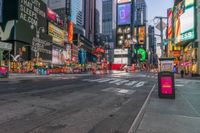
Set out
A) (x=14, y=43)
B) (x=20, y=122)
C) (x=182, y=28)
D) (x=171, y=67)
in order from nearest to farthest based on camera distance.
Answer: (x=20, y=122) < (x=171, y=67) < (x=182, y=28) < (x=14, y=43)

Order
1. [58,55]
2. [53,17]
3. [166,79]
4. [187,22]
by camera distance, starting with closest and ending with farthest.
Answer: [166,79]
[187,22]
[53,17]
[58,55]

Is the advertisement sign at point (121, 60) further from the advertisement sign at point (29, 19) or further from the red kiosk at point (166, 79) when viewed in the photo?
the red kiosk at point (166, 79)

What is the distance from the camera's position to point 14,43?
180 feet

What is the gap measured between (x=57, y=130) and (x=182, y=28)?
52.1m

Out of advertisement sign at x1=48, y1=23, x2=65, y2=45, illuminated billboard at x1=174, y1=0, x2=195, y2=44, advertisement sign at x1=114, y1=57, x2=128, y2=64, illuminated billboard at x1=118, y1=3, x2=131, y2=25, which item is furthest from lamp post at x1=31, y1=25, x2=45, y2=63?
advertisement sign at x1=114, y1=57, x2=128, y2=64

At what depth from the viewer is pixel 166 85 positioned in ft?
31.2

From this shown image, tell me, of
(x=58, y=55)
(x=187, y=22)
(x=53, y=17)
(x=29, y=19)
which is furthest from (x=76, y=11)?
(x=187, y=22)

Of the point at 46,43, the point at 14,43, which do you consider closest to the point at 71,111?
the point at 14,43

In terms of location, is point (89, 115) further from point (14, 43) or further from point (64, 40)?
point (64, 40)

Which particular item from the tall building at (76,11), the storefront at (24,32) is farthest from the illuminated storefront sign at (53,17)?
the tall building at (76,11)

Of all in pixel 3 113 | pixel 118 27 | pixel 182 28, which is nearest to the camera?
pixel 3 113

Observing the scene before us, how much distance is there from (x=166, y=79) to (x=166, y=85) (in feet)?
1.06

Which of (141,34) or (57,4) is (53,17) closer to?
(141,34)

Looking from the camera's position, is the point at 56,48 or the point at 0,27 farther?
the point at 56,48
